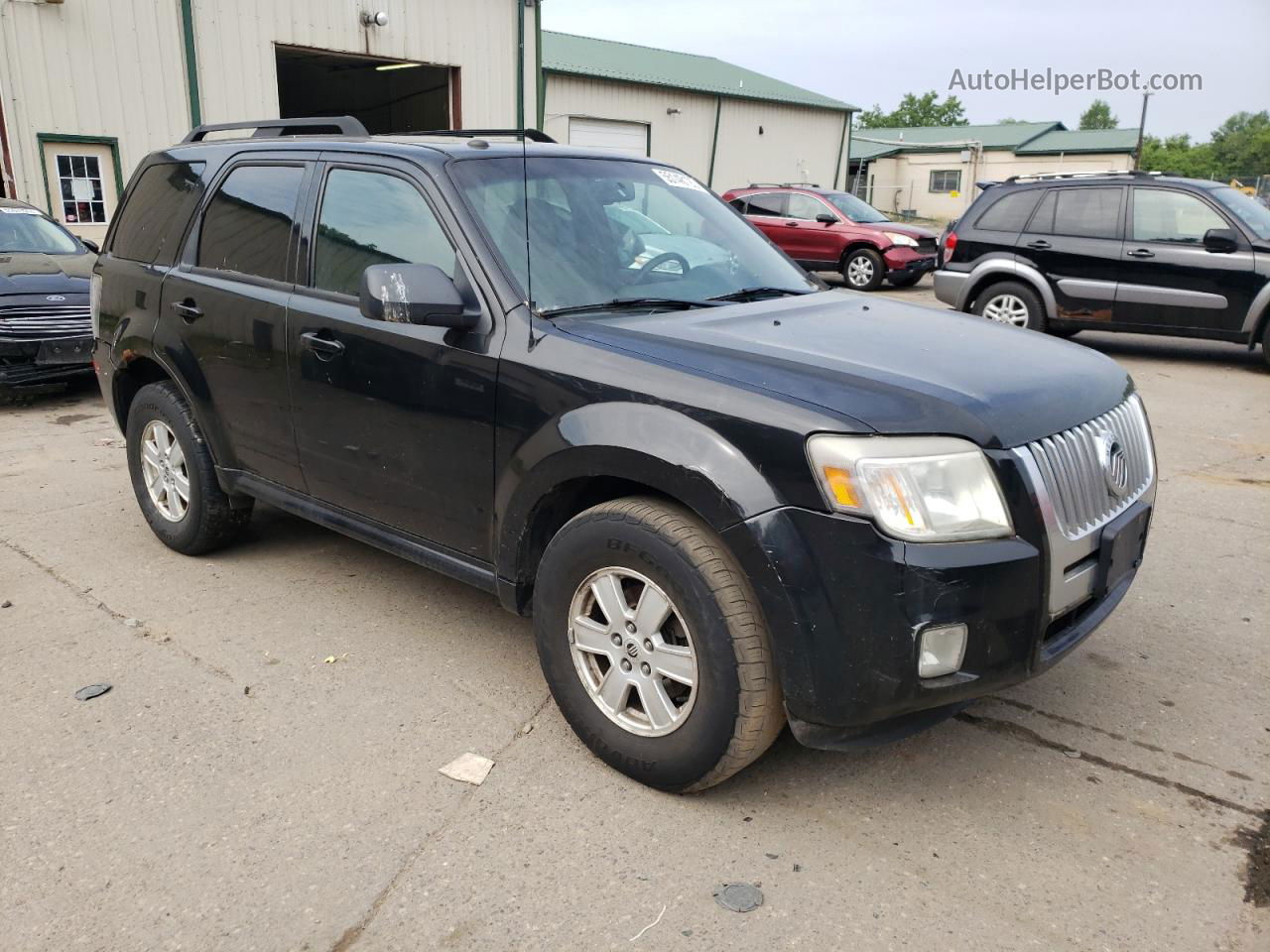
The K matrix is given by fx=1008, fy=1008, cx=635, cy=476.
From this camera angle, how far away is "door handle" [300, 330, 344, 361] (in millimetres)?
3604

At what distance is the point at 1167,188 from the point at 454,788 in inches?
385

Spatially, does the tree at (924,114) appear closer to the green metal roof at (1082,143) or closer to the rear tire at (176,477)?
the green metal roof at (1082,143)

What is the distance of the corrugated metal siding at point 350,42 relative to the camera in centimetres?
1468

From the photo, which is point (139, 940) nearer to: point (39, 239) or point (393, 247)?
point (393, 247)

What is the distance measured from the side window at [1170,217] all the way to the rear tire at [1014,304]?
3.70ft

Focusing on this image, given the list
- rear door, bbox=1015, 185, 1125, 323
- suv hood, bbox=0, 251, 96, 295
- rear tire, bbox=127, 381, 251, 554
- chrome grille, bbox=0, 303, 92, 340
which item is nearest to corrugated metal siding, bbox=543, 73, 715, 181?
rear door, bbox=1015, 185, 1125, 323

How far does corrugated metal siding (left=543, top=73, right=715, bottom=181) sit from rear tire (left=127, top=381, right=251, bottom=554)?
19291 millimetres

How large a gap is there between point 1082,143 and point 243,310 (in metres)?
51.5

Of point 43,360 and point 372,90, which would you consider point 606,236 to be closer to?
point 43,360

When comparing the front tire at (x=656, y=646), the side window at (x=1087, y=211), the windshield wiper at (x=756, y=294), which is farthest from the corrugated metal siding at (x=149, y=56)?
the front tire at (x=656, y=646)

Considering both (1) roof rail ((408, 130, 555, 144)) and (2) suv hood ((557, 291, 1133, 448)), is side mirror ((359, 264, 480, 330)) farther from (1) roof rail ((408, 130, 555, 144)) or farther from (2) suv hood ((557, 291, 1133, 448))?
(1) roof rail ((408, 130, 555, 144))

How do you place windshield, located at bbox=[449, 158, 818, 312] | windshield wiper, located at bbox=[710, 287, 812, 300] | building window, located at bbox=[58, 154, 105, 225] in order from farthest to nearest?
building window, located at bbox=[58, 154, 105, 225]
windshield wiper, located at bbox=[710, 287, 812, 300]
windshield, located at bbox=[449, 158, 818, 312]

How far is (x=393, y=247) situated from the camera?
11.6ft

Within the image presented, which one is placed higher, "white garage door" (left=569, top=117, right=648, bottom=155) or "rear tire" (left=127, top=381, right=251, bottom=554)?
"white garage door" (left=569, top=117, right=648, bottom=155)
